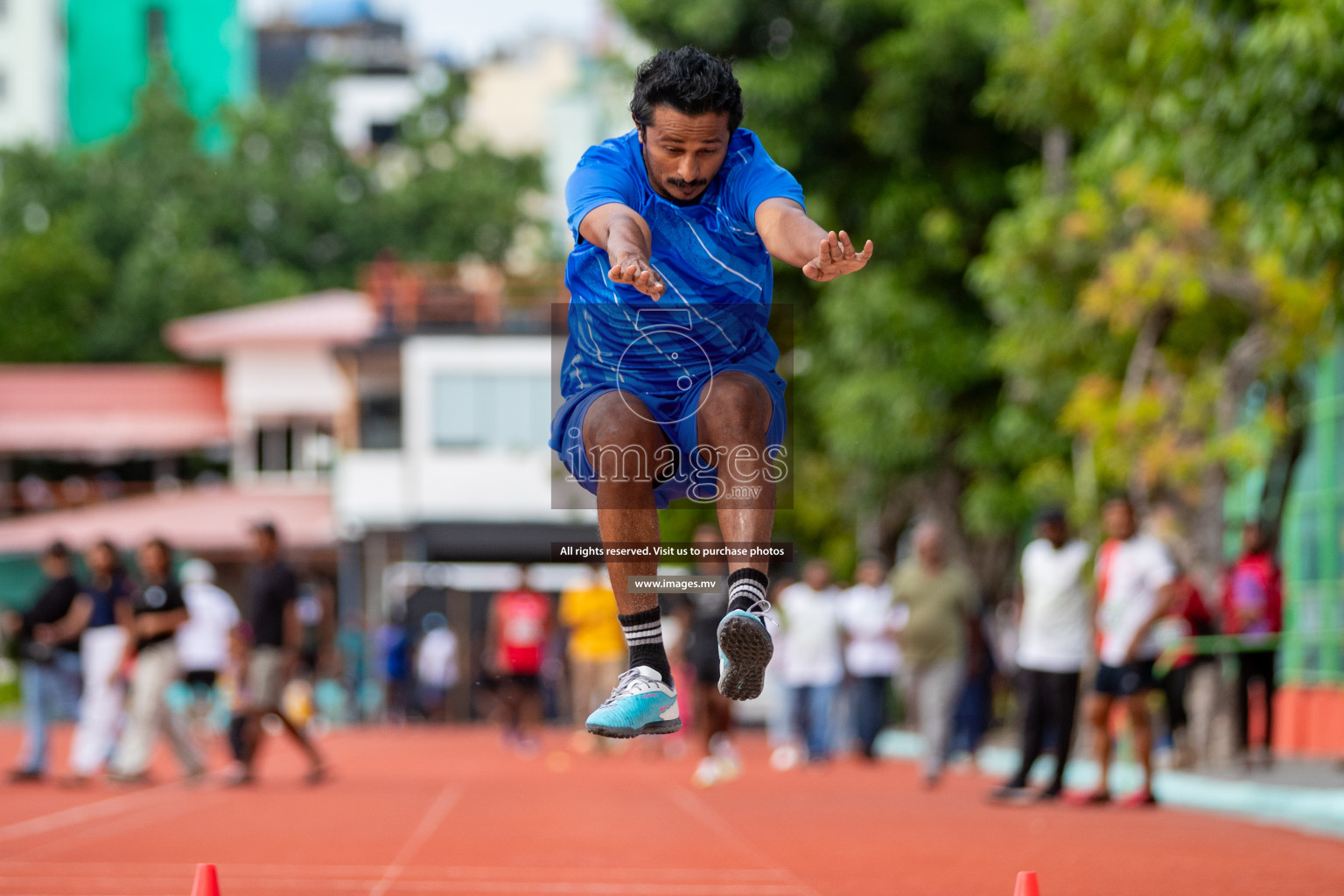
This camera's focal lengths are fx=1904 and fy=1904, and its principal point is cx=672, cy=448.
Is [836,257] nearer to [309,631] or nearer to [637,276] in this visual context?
[637,276]

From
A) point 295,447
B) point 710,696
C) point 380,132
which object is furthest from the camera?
point 380,132

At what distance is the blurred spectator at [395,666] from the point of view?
30.6 m

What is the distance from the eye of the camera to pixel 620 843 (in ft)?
35.4

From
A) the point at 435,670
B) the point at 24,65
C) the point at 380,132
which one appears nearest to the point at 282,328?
the point at 435,670

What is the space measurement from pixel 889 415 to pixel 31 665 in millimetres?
11118

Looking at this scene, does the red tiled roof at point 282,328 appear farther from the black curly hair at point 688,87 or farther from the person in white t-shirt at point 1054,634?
the black curly hair at point 688,87

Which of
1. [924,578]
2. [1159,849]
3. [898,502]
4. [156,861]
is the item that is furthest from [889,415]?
[156,861]

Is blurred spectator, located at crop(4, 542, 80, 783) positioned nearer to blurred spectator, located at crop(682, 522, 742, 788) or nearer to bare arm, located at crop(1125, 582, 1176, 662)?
blurred spectator, located at crop(682, 522, 742, 788)

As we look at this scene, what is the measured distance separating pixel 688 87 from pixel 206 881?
2785 mm

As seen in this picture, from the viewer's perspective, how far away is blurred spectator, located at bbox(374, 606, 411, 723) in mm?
30641

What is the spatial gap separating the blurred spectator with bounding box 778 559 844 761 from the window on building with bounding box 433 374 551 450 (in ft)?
74.4

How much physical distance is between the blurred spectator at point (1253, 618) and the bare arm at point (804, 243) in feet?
34.5

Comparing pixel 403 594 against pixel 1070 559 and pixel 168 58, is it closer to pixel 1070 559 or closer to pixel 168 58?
pixel 1070 559

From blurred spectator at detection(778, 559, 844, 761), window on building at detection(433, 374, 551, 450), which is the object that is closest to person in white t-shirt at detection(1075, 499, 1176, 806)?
blurred spectator at detection(778, 559, 844, 761)
